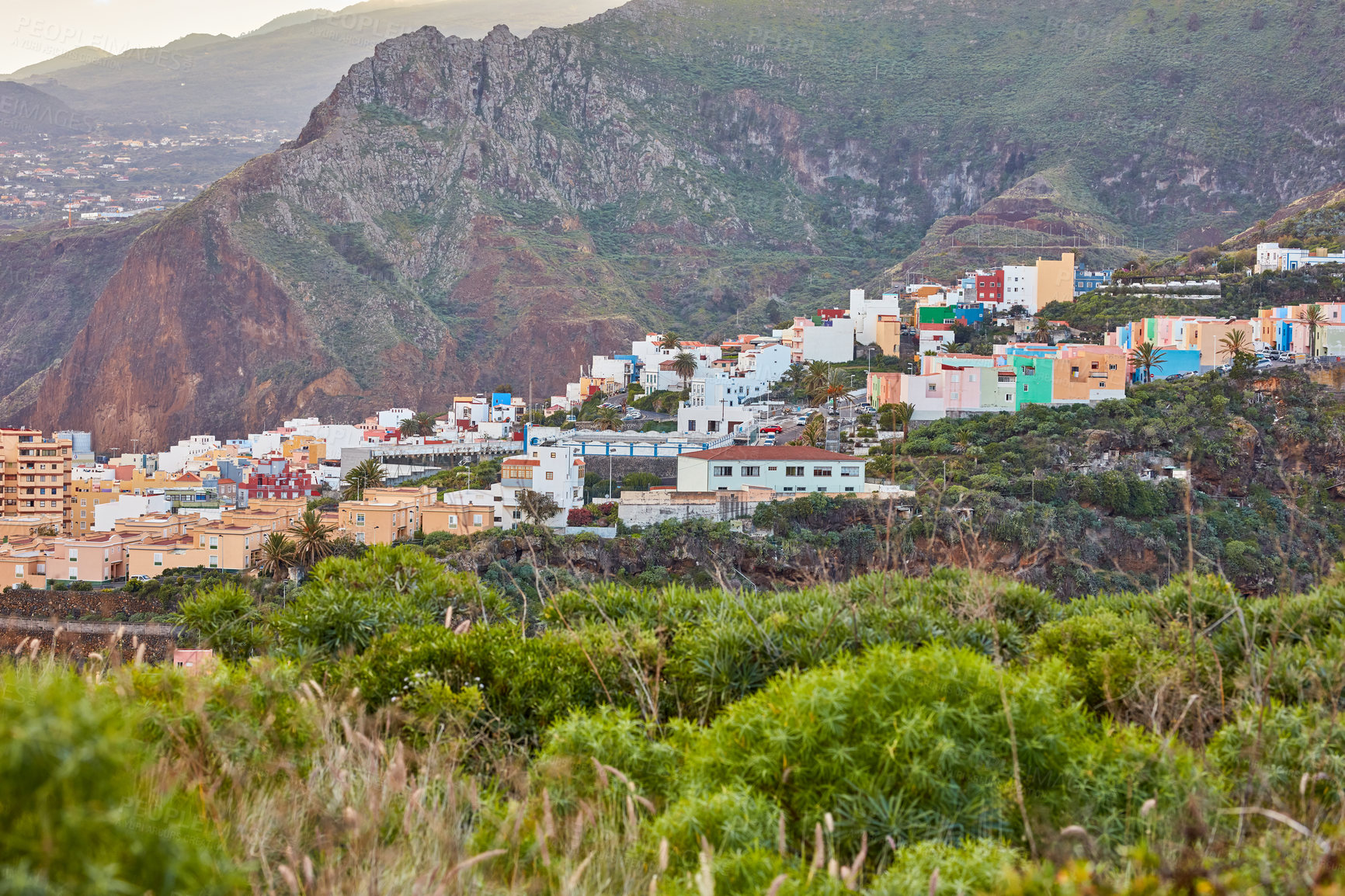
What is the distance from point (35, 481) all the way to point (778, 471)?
24186 mm

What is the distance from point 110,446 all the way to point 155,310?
9.69 meters

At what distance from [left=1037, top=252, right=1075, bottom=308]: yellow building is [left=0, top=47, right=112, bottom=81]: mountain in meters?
161

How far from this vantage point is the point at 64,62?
176 meters

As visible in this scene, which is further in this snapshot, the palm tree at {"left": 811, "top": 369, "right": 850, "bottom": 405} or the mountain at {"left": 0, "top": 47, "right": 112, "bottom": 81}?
the mountain at {"left": 0, "top": 47, "right": 112, "bottom": 81}

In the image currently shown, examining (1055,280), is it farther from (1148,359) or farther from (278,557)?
(278,557)

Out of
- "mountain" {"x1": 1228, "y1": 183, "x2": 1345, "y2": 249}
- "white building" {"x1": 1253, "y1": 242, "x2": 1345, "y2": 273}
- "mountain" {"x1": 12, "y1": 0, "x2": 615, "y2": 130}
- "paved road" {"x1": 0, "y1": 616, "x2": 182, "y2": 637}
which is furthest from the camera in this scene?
"mountain" {"x1": 12, "y1": 0, "x2": 615, "y2": 130}

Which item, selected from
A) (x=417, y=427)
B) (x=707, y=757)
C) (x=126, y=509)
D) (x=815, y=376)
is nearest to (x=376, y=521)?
(x=126, y=509)

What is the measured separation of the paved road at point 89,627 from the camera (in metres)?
21.5

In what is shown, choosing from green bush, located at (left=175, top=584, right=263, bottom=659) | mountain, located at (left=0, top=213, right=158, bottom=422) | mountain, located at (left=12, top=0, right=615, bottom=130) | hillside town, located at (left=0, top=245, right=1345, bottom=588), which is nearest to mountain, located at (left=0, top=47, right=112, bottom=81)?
Result: mountain, located at (left=12, top=0, right=615, bottom=130)

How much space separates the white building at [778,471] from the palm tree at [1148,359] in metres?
11.8

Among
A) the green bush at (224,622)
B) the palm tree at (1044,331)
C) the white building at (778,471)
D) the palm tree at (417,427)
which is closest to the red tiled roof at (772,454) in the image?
the white building at (778,471)

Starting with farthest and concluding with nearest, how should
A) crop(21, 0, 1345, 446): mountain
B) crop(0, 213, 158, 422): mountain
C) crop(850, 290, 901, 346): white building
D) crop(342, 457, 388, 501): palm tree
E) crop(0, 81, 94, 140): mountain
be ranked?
crop(0, 81, 94, 140): mountain, crop(0, 213, 158, 422): mountain, crop(21, 0, 1345, 446): mountain, crop(850, 290, 901, 346): white building, crop(342, 457, 388, 501): palm tree

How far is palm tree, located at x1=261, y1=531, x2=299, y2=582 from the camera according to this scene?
83.0ft

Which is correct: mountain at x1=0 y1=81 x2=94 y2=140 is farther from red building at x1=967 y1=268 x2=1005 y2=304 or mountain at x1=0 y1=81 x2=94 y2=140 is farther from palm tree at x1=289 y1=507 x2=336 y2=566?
palm tree at x1=289 y1=507 x2=336 y2=566
